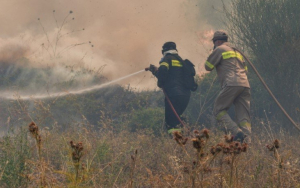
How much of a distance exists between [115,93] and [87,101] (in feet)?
3.19

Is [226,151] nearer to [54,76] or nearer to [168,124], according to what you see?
[168,124]

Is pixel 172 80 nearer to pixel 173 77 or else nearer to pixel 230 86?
pixel 173 77

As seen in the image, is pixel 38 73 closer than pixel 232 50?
No

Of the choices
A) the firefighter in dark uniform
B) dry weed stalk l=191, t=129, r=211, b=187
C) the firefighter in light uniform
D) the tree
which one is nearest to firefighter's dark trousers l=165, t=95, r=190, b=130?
the firefighter in dark uniform

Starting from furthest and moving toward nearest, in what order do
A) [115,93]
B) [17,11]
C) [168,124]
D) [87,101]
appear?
[17,11] → [115,93] → [87,101] → [168,124]

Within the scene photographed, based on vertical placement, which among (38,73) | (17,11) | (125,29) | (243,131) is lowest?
(243,131)

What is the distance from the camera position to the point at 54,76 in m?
10.8

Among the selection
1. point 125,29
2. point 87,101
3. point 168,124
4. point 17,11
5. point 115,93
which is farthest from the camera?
point 125,29

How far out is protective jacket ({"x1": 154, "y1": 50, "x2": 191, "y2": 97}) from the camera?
23.8 feet

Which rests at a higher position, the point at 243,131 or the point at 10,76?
the point at 10,76

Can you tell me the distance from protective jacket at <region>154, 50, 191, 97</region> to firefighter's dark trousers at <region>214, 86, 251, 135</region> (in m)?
1.32

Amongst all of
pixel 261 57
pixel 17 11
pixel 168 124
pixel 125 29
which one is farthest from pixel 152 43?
pixel 168 124

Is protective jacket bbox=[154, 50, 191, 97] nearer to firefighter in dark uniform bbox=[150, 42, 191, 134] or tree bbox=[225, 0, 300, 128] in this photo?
firefighter in dark uniform bbox=[150, 42, 191, 134]

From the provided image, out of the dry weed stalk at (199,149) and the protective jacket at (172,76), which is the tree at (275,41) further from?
the dry weed stalk at (199,149)
